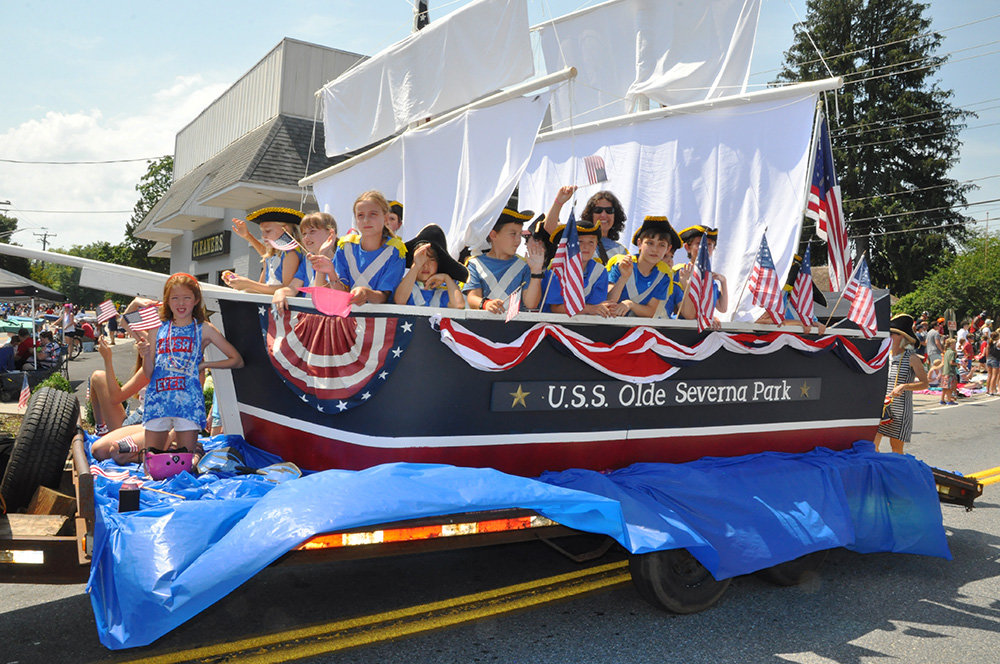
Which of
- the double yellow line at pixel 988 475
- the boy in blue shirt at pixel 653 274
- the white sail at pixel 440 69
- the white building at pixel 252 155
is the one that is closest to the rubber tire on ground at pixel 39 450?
the boy in blue shirt at pixel 653 274

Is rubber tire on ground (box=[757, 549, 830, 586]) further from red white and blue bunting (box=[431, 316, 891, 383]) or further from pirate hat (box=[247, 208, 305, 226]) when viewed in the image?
pirate hat (box=[247, 208, 305, 226])

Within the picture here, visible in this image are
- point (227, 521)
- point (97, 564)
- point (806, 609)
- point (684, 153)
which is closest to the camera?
point (97, 564)

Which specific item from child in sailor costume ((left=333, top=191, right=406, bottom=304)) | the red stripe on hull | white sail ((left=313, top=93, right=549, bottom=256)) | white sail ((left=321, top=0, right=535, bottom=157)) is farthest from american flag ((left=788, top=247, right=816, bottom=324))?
white sail ((left=321, top=0, right=535, bottom=157))

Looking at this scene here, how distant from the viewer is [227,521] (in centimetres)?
325

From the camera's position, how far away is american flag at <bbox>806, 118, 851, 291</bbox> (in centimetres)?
642

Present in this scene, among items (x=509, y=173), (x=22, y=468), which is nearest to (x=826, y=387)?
(x=509, y=173)

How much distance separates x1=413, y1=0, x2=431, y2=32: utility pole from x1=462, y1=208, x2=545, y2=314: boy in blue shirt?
29.0 feet

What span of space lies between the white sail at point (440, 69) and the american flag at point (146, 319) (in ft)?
21.6

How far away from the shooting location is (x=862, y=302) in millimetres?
5945

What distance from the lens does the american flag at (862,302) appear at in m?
5.90

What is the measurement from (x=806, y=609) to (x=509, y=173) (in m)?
5.56

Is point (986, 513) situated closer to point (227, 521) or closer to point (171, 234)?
point (227, 521)

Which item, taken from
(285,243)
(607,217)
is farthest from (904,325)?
(285,243)

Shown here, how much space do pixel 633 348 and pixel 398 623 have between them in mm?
2144
